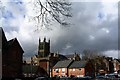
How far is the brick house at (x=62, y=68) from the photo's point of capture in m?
120

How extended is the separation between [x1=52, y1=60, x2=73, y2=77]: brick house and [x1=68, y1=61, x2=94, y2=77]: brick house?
222 centimetres

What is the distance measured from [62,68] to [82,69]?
13.0 m

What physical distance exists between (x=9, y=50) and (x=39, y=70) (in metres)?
55.8

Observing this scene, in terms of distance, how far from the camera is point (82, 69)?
11244 centimetres

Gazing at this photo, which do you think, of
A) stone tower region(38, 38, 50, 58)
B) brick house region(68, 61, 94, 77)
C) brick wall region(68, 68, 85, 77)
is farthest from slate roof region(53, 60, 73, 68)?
stone tower region(38, 38, 50, 58)

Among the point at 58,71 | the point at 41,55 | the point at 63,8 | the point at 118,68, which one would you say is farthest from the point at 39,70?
the point at 63,8

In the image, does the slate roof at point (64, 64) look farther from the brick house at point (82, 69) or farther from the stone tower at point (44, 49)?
the stone tower at point (44, 49)

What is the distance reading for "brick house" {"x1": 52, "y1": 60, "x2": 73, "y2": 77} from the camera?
395 ft

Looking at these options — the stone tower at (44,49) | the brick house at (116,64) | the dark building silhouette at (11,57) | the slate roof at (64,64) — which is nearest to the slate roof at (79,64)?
the slate roof at (64,64)

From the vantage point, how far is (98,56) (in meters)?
124

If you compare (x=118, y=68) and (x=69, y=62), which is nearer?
(x=69, y=62)

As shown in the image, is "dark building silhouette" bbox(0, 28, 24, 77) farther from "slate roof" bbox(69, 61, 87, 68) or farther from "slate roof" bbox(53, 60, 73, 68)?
"slate roof" bbox(53, 60, 73, 68)

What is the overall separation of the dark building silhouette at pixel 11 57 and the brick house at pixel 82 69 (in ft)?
148

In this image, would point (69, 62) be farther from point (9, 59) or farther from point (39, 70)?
point (9, 59)
